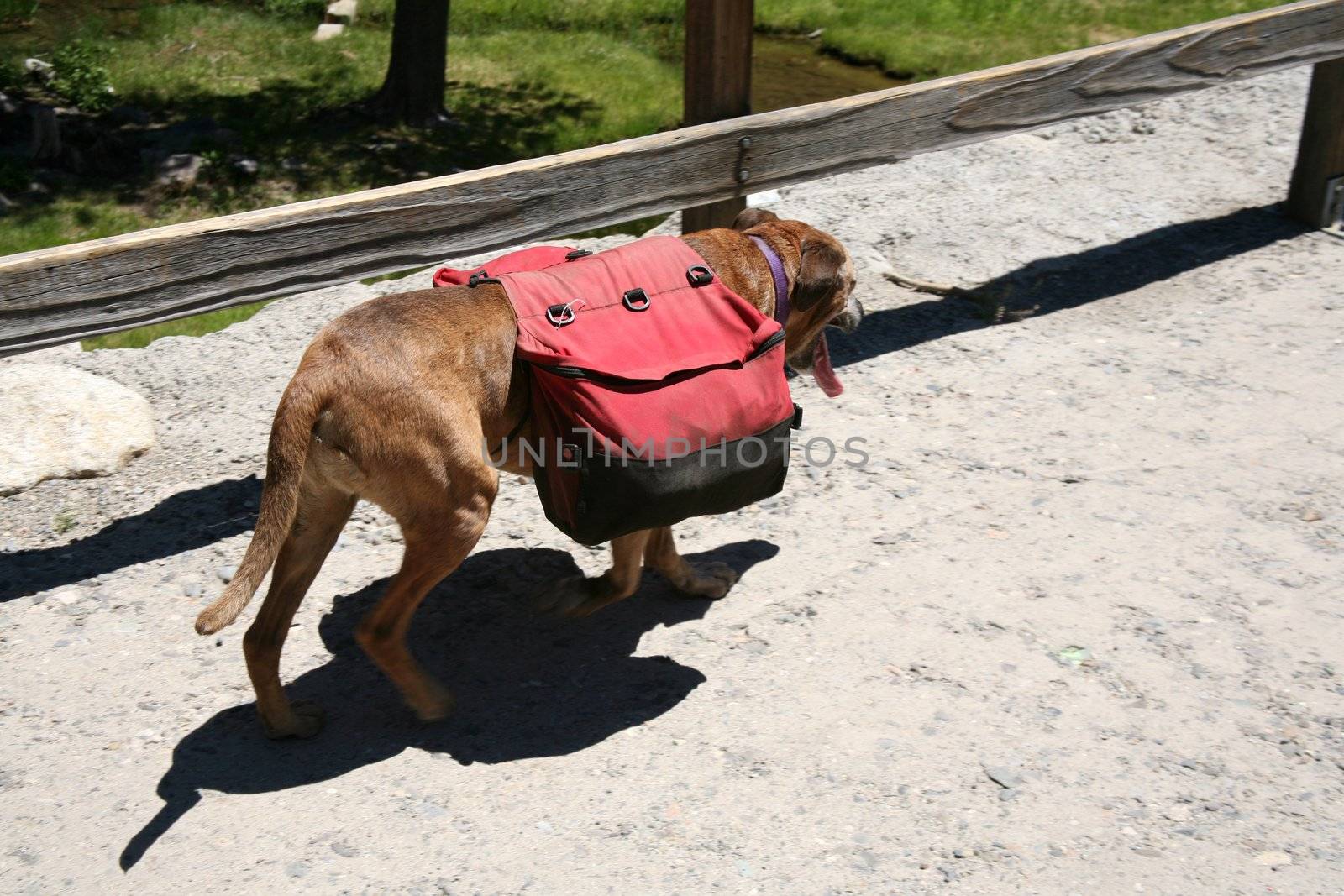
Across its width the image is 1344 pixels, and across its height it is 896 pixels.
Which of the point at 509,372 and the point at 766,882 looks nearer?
the point at 766,882

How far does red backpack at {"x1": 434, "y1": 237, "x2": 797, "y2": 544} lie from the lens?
4.08 meters

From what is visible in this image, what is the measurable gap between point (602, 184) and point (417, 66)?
431 cm

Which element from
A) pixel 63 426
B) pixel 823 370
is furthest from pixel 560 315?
pixel 63 426

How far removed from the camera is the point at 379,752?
4.25 meters

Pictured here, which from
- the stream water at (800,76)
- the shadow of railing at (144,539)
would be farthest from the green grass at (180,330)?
the stream water at (800,76)

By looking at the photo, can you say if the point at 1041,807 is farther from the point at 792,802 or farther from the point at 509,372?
the point at 509,372

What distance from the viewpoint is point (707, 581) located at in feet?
16.6

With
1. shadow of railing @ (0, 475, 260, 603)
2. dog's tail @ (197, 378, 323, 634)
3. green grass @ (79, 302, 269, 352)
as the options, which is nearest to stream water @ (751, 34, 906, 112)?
green grass @ (79, 302, 269, 352)

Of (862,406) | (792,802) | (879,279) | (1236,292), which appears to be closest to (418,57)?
(879,279)

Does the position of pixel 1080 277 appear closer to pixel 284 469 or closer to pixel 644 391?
pixel 644 391

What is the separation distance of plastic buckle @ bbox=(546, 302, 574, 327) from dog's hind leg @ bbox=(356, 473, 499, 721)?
0.55m

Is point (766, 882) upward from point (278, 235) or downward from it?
downward

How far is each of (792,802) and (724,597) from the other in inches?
48.7

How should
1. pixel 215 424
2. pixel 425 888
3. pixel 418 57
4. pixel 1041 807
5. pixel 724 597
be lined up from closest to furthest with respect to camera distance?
pixel 425 888 < pixel 1041 807 < pixel 724 597 < pixel 215 424 < pixel 418 57
